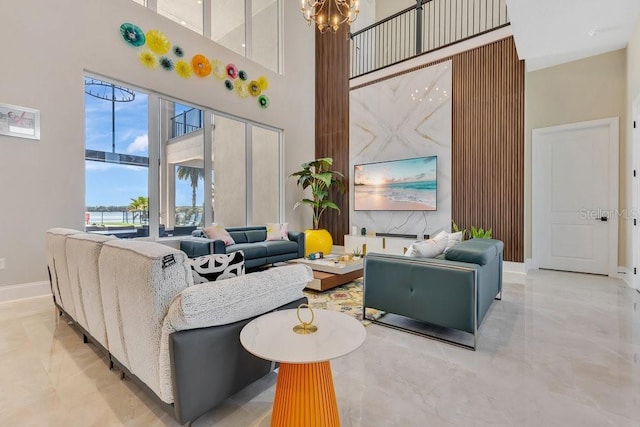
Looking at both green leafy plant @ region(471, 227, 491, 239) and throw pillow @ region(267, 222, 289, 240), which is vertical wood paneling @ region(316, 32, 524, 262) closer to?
green leafy plant @ region(471, 227, 491, 239)

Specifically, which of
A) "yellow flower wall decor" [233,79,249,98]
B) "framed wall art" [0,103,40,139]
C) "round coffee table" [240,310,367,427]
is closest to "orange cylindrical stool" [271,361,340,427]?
"round coffee table" [240,310,367,427]

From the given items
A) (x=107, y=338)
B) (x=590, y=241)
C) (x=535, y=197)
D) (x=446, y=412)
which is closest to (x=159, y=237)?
(x=107, y=338)

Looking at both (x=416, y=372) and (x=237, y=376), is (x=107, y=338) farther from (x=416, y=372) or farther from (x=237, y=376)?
(x=416, y=372)

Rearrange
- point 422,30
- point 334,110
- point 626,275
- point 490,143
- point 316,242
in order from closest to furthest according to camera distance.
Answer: point 626,275 < point 490,143 < point 316,242 < point 422,30 < point 334,110

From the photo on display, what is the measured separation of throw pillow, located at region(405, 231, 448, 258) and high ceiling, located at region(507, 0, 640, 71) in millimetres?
2685

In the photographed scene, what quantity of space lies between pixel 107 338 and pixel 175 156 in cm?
357

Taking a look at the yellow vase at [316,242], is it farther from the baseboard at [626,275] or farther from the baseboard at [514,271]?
the baseboard at [626,275]

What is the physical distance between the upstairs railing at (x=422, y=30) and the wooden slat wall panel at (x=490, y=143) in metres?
0.57

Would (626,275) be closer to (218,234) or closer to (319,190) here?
(319,190)

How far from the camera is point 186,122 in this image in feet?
16.1

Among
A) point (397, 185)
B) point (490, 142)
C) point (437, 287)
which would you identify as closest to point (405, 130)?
point (397, 185)

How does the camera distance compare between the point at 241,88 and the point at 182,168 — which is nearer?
the point at 182,168

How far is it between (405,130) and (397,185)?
1.03 meters

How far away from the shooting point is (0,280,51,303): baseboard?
3.26 metres
